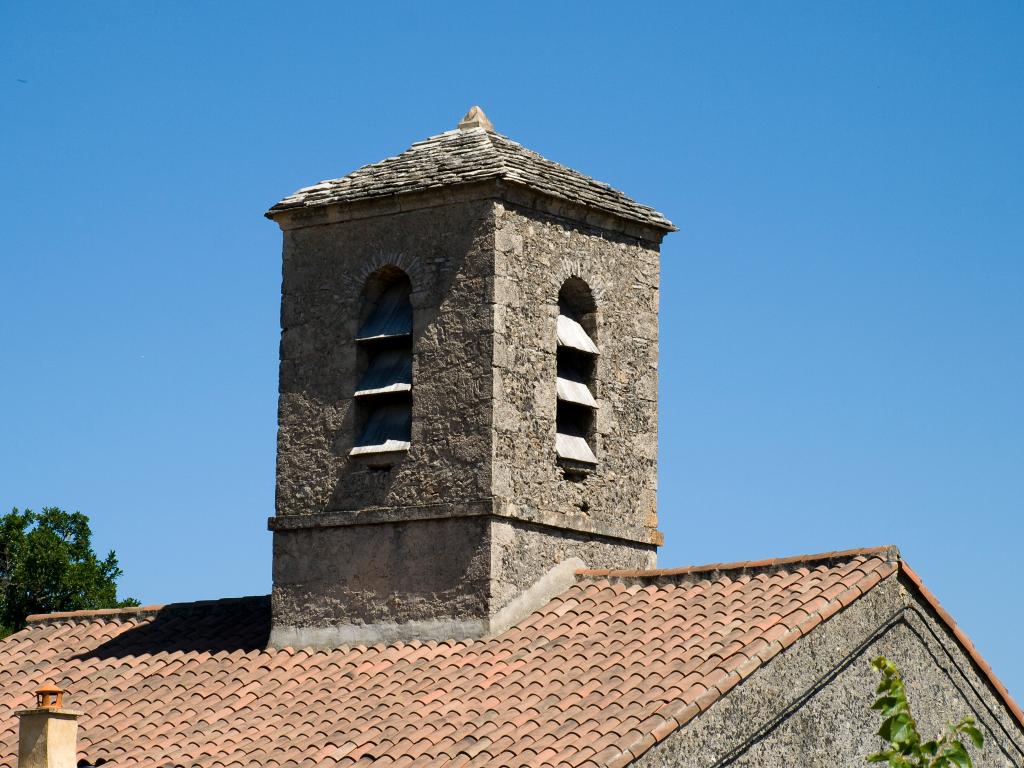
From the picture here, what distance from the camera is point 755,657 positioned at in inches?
536

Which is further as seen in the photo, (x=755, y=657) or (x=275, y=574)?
(x=275, y=574)

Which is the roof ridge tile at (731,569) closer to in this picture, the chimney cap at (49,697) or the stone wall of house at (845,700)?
the stone wall of house at (845,700)

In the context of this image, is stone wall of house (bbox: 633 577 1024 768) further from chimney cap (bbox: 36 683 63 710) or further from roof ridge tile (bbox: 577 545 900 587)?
chimney cap (bbox: 36 683 63 710)

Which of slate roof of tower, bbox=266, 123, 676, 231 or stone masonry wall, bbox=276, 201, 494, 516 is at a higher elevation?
slate roof of tower, bbox=266, 123, 676, 231

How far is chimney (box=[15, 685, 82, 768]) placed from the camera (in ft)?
49.0

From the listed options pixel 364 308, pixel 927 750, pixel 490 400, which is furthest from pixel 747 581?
pixel 927 750

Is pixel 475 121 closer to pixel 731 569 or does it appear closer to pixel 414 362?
pixel 414 362

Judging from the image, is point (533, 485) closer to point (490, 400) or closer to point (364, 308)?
point (490, 400)

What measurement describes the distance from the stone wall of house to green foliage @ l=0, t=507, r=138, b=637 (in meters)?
15.8

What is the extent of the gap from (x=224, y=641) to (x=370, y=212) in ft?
13.3

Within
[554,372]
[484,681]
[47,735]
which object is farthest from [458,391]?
[47,735]

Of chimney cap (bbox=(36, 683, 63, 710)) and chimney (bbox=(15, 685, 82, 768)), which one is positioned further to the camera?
chimney cap (bbox=(36, 683, 63, 710))

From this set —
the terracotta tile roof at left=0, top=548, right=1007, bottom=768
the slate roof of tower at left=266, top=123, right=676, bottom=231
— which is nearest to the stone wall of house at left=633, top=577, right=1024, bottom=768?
the terracotta tile roof at left=0, top=548, right=1007, bottom=768

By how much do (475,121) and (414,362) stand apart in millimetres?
2614
